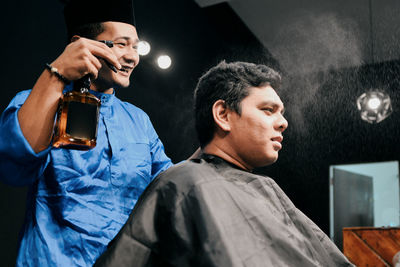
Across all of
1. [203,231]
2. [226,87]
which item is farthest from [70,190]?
[226,87]

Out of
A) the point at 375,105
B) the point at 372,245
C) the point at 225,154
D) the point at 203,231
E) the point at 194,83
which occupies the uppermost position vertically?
the point at 194,83

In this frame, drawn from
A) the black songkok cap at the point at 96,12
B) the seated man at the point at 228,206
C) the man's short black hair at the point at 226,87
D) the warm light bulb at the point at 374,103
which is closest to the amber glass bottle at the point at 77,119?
the seated man at the point at 228,206

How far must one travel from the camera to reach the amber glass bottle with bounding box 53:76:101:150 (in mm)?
1255

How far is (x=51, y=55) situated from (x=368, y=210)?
6688 millimetres

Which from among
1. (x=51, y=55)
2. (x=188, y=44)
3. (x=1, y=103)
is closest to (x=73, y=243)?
(x=1, y=103)

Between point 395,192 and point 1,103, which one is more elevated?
point 1,103

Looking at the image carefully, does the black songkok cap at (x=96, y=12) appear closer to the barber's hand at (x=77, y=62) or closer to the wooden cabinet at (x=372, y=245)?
the barber's hand at (x=77, y=62)

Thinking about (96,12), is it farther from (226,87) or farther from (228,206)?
(228,206)

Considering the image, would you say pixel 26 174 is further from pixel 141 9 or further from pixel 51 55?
pixel 141 9

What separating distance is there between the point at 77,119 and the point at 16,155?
21 cm

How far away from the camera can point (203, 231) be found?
1150 mm

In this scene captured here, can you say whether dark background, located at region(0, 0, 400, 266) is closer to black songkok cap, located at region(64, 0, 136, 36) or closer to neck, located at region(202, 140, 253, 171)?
black songkok cap, located at region(64, 0, 136, 36)

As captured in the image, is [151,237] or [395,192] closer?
[151,237]

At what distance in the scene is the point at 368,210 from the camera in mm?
7707
